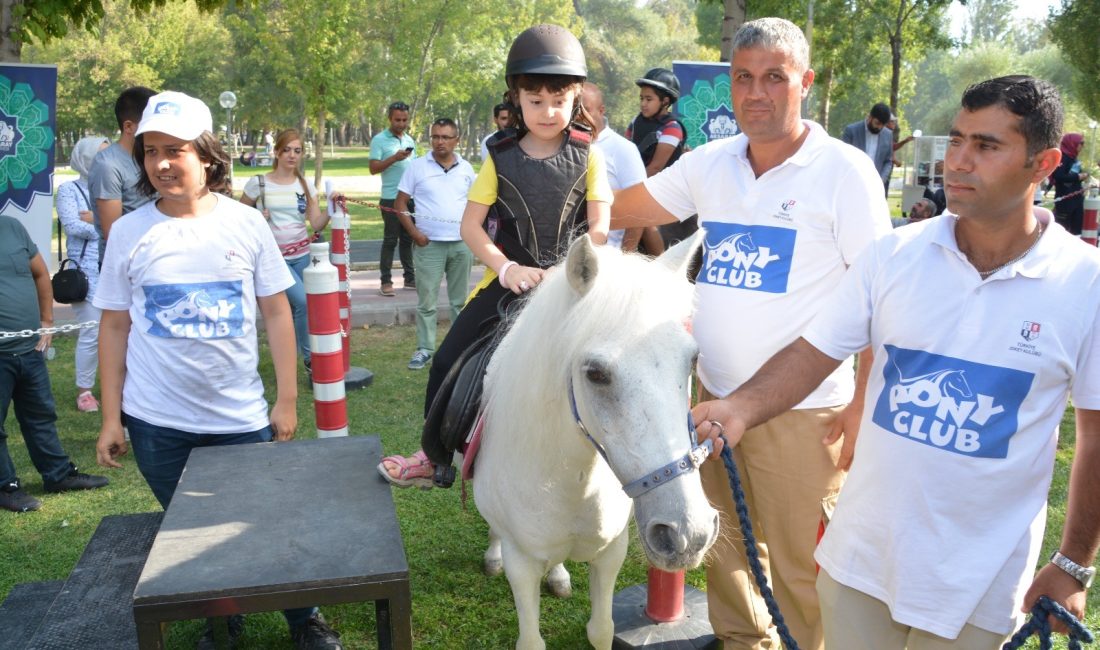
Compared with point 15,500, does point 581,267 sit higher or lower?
higher

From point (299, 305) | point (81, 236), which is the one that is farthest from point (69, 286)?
point (299, 305)

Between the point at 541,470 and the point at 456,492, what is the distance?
278 centimetres

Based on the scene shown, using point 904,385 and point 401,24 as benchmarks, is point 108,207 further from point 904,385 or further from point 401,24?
point 401,24

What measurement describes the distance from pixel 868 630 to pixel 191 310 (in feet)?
8.18

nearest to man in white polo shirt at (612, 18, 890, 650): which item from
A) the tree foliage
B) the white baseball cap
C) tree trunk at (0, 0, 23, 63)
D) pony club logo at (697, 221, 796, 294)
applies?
pony club logo at (697, 221, 796, 294)

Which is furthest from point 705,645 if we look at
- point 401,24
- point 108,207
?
point 401,24

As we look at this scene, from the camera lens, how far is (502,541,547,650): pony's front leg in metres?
3.05

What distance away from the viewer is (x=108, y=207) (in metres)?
6.32

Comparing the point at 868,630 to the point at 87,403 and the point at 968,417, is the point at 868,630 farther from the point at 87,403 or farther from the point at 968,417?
the point at 87,403

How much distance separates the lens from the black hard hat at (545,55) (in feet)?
10.1

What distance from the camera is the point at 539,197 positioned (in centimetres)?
326

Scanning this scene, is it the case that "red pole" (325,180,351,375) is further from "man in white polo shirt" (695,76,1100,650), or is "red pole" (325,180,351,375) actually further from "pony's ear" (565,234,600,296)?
"man in white polo shirt" (695,76,1100,650)

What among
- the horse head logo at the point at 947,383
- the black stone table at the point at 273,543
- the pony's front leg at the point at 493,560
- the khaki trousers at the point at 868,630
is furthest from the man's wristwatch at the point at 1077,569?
the pony's front leg at the point at 493,560

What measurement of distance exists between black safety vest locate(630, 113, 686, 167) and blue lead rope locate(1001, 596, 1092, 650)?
241 inches
